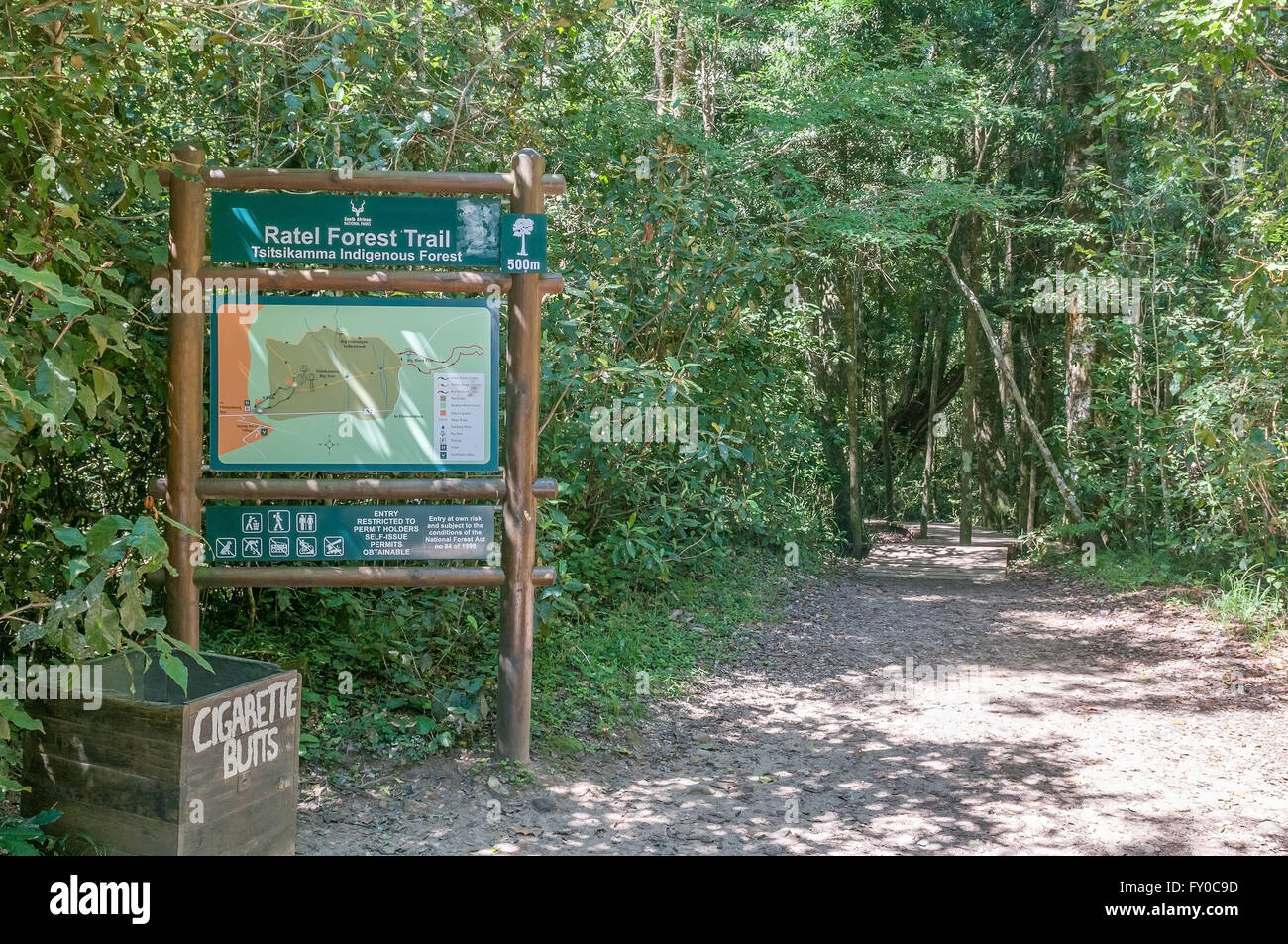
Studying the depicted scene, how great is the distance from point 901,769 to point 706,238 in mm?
5363

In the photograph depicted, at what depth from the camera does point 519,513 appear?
5.42 meters

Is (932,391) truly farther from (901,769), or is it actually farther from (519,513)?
(519,513)

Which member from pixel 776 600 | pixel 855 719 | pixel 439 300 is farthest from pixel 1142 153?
pixel 439 300

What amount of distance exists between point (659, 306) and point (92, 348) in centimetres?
552

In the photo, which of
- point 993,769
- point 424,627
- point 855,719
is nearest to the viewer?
point 993,769

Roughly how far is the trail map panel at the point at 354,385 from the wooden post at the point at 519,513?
0.10m

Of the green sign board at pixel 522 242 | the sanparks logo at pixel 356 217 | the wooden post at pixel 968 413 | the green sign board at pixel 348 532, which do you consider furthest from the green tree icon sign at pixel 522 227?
the wooden post at pixel 968 413

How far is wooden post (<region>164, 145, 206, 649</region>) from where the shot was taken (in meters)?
5.01

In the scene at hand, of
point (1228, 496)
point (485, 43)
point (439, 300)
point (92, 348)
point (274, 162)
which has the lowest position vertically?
point (1228, 496)

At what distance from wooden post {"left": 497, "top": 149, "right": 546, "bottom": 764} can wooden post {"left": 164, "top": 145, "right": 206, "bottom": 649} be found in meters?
1.46

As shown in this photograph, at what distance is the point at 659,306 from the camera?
29.7 ft

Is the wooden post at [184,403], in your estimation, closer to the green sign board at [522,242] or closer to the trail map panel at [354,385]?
the trail map panel at [354,385]

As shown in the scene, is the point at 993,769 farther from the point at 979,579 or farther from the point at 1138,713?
the point at 979,579

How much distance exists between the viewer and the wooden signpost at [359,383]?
5.07m
